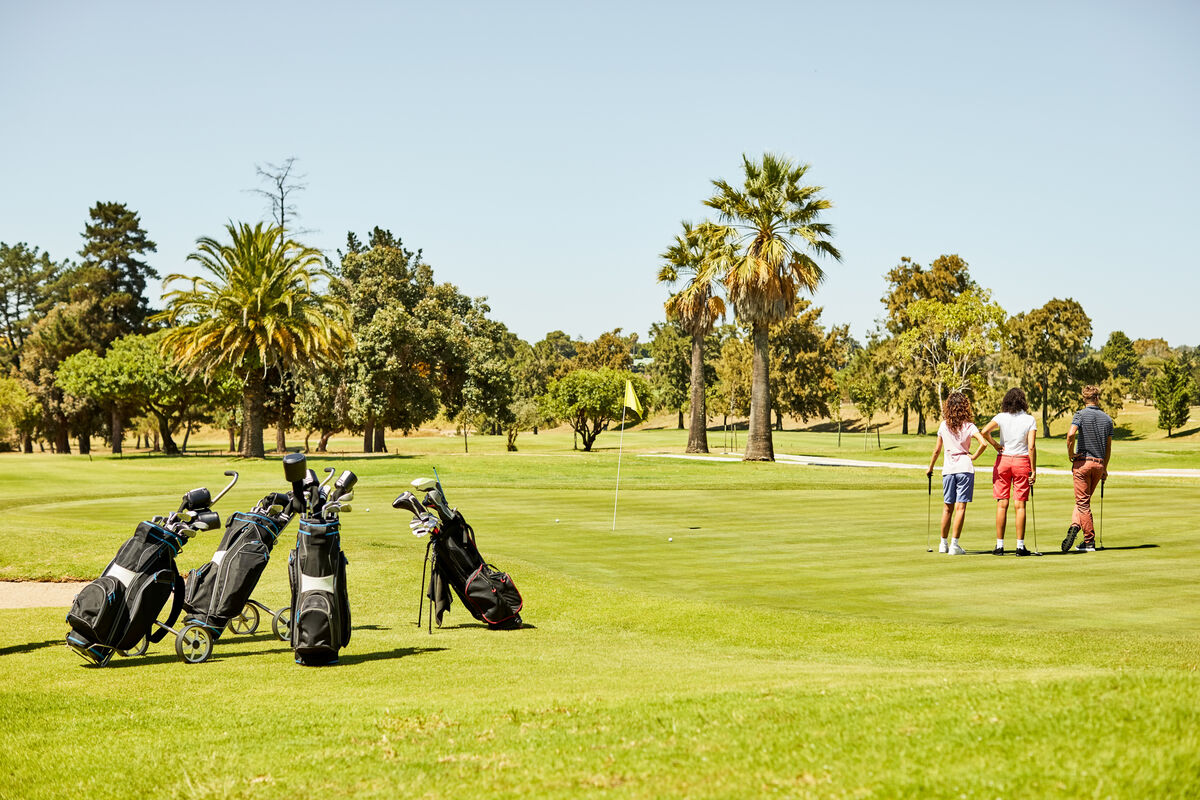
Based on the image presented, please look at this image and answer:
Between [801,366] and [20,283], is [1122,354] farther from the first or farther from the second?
[20,283]

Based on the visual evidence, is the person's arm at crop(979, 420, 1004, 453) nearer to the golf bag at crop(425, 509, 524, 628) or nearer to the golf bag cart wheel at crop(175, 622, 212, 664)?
the golf bag at crop(425, 509, 524, 628)

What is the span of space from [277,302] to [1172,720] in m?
49.7

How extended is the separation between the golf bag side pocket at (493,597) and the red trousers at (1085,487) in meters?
9.57

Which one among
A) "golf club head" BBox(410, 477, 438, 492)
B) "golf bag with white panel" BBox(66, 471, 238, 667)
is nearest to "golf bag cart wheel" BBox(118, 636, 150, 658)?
"golf bag with white panel" BBox(66, 471, 238, 667)

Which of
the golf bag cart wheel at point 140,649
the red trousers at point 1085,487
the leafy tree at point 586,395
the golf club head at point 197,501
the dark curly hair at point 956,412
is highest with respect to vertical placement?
the leafy tree at point 586,395

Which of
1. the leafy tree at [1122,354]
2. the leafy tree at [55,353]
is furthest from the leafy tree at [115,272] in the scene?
the leafy tree at [1122,354]

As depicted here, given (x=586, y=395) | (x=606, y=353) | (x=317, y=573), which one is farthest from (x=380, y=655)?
(x=606, y=353)

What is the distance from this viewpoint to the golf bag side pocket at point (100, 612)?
9016 millimetres

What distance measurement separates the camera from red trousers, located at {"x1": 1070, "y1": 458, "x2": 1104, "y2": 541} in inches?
622

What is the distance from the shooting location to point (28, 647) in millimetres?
10273

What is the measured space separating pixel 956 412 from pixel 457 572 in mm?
8712

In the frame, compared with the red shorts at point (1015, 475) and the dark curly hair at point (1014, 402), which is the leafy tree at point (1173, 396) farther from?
the dark curly hair at point (1014, 402)

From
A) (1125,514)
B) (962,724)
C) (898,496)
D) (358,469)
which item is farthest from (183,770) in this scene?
(358,469)

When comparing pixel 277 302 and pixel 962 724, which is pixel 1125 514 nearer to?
pixel 962 724
